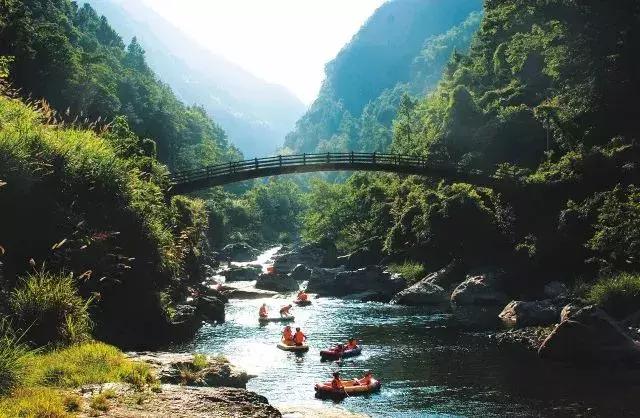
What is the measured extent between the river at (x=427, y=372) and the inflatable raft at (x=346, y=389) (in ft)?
0.97

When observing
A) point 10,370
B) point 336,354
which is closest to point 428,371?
point 336,354

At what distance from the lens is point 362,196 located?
77500 millimetres

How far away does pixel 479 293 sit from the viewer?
3878cm

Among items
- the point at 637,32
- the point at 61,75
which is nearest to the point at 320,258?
the point at 61,75

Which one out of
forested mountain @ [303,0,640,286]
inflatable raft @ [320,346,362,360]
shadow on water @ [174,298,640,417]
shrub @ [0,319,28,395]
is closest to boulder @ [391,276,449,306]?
forested mountain @ [303,0,640,286]

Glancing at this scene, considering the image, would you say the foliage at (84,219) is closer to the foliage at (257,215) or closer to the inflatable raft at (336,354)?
the inflatable raft at (336,354)

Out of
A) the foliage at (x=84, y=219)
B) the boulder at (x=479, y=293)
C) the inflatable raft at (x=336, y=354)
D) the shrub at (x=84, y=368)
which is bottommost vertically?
the inflatable raft at (x=336, y=354)

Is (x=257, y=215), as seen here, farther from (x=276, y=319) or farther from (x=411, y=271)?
(x=276, y=319)

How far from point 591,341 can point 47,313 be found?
1945 centimetres

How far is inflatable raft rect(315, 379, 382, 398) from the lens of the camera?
19.2m

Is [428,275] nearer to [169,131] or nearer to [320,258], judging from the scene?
[320,258]

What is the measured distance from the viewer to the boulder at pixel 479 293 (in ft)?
126

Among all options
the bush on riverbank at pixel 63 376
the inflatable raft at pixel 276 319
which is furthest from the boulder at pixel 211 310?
the bush on riverbank at pixel 63 376

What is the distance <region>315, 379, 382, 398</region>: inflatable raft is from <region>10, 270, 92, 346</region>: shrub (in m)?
9.50
